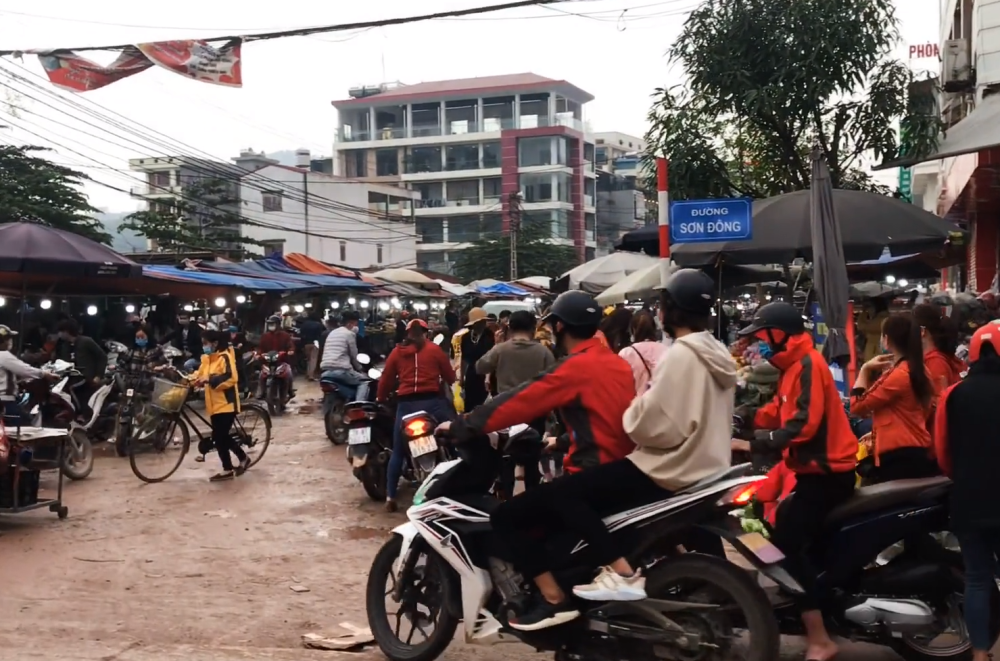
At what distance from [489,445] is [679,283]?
1120 mm

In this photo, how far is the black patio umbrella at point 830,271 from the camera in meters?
7.32

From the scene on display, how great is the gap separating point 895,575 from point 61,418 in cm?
940

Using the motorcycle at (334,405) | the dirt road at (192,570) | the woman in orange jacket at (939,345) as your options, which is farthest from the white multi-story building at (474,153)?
the woman in orange jacket at (939,345)

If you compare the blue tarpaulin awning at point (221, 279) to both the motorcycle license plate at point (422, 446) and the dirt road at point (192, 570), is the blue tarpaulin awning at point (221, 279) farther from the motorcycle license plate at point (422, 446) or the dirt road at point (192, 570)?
the motorcycle license plate at point (422, 446)

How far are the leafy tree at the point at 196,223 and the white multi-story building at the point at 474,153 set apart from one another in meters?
26.6

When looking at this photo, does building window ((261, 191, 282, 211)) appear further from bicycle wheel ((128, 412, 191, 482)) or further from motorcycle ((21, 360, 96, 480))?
bicycle wheel ((128, 412, 191, 482))

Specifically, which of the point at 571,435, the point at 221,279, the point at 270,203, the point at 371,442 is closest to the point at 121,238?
the point at 270,203

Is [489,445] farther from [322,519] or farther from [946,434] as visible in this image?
[322,519]

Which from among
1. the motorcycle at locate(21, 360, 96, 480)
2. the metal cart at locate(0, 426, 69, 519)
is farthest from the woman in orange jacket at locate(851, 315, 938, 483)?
the motorcycle at locate(21, 360, 96, 480)

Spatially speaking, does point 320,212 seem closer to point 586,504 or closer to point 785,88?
point 785,88

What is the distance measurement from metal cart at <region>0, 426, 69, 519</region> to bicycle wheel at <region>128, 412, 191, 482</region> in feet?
6.77

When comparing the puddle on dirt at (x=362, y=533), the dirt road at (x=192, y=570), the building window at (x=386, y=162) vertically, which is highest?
the building window at (x=386, y=162)

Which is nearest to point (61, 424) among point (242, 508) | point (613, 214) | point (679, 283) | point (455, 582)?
point (242, 508)

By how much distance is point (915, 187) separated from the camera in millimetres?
25438
